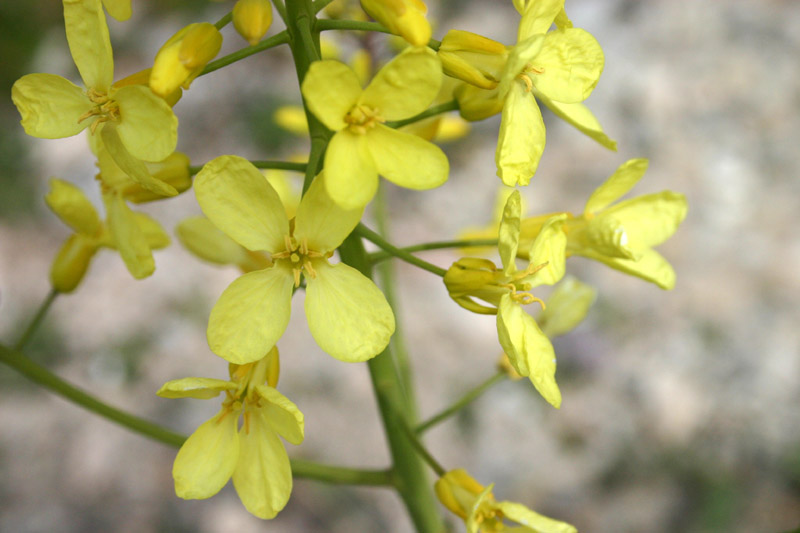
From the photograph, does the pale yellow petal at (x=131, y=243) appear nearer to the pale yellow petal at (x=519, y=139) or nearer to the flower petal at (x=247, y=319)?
the flower petal at (x=247, y=319)

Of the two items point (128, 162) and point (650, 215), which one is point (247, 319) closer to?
point (128, 162)

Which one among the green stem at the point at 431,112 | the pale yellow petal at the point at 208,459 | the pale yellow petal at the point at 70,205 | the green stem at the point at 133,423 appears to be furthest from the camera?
the pale yellow petal at the point at 70,205

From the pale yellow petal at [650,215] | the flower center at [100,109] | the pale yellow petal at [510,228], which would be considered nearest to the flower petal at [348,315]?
the pale yellow petal at [510,228]

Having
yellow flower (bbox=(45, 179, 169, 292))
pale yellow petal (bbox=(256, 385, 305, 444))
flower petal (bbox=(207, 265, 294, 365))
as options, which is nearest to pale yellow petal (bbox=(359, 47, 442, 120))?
flower petal (bbox=(207, 265, 294, 365))

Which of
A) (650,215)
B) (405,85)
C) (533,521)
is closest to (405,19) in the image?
(405,85)

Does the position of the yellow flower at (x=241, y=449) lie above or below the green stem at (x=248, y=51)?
below
